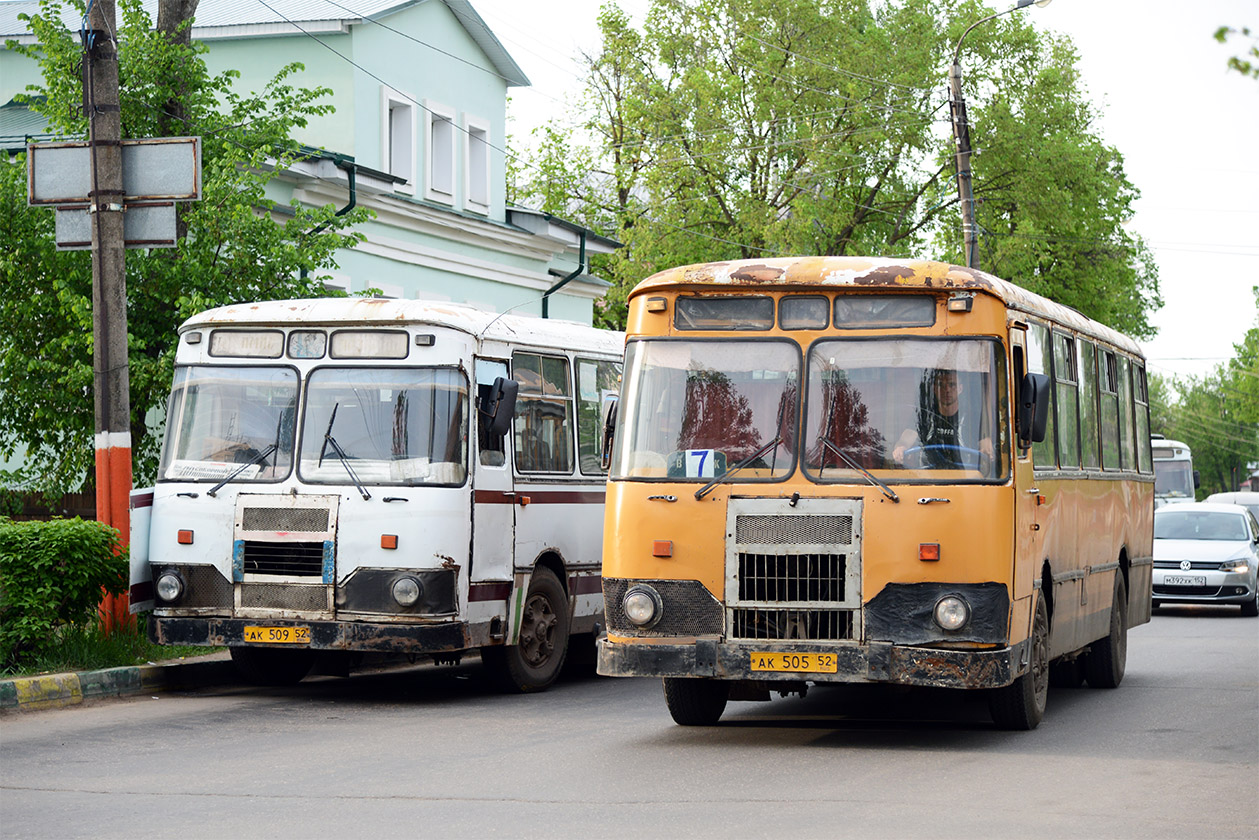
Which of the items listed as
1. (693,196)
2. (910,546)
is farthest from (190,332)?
(693,196)

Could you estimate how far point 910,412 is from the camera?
1052 centimetres

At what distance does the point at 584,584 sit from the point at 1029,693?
488 centimetres

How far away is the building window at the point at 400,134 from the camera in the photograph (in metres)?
29.6

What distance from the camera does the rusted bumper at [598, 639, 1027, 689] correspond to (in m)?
10.2

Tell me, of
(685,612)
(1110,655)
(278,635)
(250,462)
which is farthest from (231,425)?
(1110,655)

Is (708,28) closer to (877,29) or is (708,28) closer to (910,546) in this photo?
(877,29)

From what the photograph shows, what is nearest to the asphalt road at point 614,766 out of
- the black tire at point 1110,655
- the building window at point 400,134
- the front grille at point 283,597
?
the black tire at point 1110,655

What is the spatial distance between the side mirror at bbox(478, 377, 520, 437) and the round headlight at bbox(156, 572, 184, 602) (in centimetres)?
256

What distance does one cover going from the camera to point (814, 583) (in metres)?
10.4

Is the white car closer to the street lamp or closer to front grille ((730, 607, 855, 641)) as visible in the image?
the street lamp

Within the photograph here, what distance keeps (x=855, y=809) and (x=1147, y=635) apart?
1443 centimetres

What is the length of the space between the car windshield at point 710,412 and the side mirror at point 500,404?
245 centimetres

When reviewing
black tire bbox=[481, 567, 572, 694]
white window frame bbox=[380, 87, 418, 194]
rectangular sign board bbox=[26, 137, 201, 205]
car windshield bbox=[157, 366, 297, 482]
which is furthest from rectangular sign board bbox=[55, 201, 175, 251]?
white window frame bbox=[380, 87, 418, 194]

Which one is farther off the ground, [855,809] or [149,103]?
[149,103]
